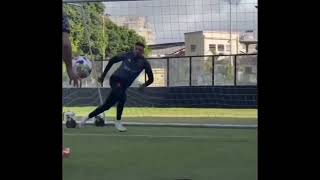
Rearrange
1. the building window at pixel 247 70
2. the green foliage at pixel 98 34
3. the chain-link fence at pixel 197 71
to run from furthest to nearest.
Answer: the green foliage at pixel 98 34
the chain-link fence at pixel 197 71
the building window at pixel 247 70

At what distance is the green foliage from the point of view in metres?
11.4

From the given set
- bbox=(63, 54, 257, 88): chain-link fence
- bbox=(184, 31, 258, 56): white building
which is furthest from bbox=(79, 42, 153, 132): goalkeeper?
bbox=(184, 31, 258, 56): white building

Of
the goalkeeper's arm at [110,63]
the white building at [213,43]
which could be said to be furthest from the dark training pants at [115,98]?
the white building at [213,43]

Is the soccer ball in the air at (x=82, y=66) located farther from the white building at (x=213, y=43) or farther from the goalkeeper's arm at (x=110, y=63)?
the white building at (x=213, y=43)

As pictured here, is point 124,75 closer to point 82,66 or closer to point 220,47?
point 82,66

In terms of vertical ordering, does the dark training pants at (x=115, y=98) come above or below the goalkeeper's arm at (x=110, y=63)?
below

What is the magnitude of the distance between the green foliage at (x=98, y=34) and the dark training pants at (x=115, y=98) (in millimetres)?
2742

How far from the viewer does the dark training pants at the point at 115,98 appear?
7383 mm

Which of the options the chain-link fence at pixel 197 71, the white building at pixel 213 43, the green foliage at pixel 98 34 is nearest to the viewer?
the chain-link fence at pixel 197 71

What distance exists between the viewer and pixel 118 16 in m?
11.6

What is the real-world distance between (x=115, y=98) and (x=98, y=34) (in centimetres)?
590

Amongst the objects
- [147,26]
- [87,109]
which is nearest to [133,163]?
[87,109]
